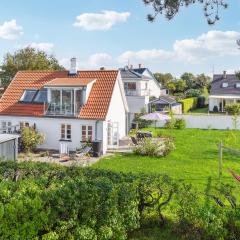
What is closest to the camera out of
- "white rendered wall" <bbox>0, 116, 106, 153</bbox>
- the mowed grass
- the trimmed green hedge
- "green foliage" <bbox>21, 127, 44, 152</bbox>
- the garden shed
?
the mowed grass

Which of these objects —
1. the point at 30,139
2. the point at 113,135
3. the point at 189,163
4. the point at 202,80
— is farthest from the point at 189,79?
the point at 189,163

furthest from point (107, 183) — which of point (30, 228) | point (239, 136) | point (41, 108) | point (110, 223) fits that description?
point (239, 136)

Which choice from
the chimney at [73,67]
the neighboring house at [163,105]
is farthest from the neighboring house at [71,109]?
the neighboring house at [163,105]

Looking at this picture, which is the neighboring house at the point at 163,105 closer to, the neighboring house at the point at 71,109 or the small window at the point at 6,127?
the neighboring house at the point at 71,109

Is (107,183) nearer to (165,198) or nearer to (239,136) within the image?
(165,198)

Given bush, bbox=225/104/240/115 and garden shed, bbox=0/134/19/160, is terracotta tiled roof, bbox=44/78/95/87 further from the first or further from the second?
bush, bbox=225/104/240/115

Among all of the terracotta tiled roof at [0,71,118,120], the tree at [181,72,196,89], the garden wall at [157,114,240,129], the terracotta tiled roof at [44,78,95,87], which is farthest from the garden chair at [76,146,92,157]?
the tree at [181,72,196,89]
